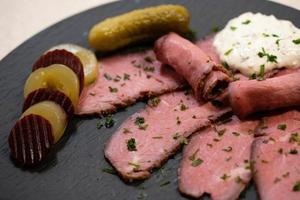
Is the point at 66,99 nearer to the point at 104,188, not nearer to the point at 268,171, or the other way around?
the point at 104,188

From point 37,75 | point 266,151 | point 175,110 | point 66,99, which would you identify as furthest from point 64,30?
point 266,151

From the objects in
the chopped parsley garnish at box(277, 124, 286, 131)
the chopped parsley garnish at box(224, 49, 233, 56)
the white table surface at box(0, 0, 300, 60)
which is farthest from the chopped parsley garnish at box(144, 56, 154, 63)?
the white table surface at box(0, 0, 300, 60)

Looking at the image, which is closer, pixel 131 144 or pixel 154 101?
pixel 131 144

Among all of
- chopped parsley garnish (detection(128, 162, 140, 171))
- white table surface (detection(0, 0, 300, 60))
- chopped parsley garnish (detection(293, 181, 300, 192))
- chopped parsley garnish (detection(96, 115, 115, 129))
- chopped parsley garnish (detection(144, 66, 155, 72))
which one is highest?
chopped parsley garnish (detection(293, 181, 300, 192))

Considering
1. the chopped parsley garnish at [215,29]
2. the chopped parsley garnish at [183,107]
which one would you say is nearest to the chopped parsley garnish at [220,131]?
the chopped parsley garnish at [183,107]

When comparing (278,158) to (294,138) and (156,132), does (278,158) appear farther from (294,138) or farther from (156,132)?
(156,132)

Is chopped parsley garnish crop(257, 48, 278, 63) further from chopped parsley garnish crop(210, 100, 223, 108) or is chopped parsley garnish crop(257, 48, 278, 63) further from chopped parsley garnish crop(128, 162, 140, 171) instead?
chopped parsley garnish crop(128, 162, 140, 171)

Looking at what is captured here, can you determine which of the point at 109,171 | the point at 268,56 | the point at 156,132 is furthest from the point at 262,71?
the point at 109,171

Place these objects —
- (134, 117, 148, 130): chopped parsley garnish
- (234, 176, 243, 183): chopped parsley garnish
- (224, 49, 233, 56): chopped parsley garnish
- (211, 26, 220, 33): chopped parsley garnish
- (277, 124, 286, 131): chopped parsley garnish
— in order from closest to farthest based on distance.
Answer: (234, 176, 243, 183): chopped parsley garnish, (277, 124, 286, 131): chopped parsley garnish, (134, 117, 148, 130): chopped parsley garnish, (224, 49, 233, 56): chopped parsley garnish, (211, 26, 220, 33): chopped parsley garnish
